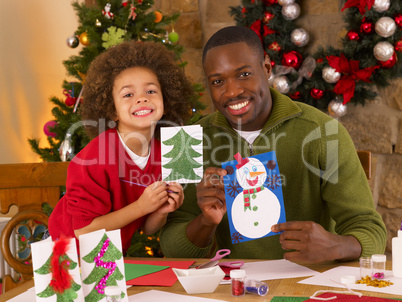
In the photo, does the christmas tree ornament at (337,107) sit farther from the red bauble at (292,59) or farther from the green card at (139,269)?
the green card at (139,269)

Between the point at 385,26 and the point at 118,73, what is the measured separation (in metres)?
1.66

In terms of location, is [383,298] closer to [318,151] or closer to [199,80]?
[318,151]

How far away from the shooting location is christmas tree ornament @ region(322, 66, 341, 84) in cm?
296

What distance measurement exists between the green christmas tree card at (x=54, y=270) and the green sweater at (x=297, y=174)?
0.66 metres

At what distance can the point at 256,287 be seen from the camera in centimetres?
117

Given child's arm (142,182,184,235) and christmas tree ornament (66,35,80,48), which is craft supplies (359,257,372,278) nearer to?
child's arm (142,182,184,235)

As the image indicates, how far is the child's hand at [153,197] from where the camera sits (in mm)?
1622

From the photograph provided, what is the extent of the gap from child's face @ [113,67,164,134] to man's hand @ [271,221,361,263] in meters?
0.67

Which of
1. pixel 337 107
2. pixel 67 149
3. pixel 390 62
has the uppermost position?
pixel 390 62

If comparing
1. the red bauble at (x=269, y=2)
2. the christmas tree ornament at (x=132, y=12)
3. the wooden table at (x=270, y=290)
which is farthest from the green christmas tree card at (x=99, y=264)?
the red bauble at (x=269, y=2)

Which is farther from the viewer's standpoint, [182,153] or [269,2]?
[269,2]

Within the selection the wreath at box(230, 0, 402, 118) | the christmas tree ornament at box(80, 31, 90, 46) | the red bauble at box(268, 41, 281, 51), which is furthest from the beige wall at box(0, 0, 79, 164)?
the red bauble at box(268, 41, 281, 51)

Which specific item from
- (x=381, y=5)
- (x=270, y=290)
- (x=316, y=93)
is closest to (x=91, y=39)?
(x=316, y=93)

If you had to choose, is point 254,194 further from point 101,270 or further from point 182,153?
point 101,270
